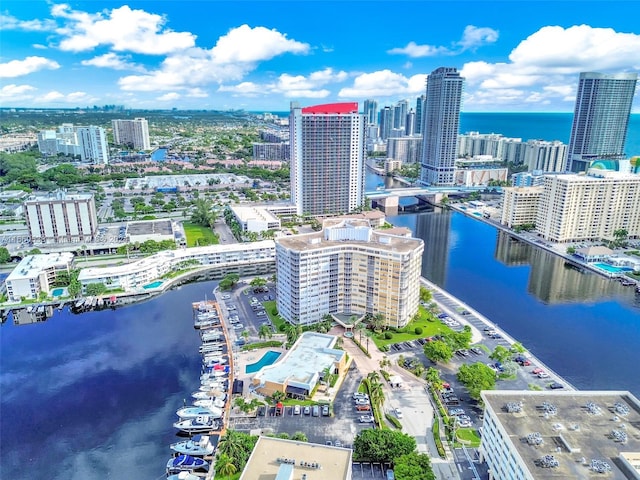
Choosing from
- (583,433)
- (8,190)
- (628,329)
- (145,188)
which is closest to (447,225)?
(628,329)

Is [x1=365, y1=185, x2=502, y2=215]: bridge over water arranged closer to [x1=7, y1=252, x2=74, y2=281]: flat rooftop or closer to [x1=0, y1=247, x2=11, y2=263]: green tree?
[x1=7, y1=252, x2=74, y2=281]: flat rooftop

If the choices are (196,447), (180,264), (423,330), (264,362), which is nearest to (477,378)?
(423,330)

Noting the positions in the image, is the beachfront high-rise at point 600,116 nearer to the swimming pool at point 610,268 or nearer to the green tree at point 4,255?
the swimming pool at point 610,268

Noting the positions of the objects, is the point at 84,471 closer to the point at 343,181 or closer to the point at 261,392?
the point at 261,392

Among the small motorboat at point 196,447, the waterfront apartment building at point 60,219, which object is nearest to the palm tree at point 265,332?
the small motorboat at point 196,447

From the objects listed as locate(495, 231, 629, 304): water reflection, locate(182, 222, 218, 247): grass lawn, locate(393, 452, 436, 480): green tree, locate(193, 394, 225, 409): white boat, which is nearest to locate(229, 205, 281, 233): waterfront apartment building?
locate(182, 222, 218, 247): grass lawn

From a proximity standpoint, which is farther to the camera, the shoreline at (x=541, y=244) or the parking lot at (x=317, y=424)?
the shoreline at (x=541, y=244)

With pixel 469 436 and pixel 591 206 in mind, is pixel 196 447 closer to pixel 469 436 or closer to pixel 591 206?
pixel 469 436
